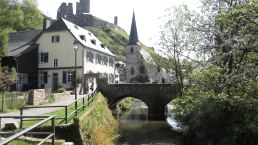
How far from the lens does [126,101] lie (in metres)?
52.3

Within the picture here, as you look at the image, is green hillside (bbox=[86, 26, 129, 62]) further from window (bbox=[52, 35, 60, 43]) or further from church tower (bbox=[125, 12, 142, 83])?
window (bbox=[52, 35, 60, 43])

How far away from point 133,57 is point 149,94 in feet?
135

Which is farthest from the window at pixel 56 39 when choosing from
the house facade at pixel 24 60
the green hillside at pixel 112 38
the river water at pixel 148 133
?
the green hillside at pixel 112 38

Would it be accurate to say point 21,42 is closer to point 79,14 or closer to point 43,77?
point 43,77

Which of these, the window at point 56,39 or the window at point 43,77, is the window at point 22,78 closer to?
the window at point 43,77

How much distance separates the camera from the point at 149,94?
41.0 m

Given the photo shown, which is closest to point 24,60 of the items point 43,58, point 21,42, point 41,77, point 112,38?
point 43,58

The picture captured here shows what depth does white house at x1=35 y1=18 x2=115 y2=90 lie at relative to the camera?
4303 cm

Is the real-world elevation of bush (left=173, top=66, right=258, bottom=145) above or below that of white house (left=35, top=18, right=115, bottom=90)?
below

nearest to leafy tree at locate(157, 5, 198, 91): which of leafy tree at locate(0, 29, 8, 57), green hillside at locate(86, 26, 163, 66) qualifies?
leafy tree at locate(0, 29, 8, 57)

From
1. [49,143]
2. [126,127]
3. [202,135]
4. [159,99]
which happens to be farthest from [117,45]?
[49,143]

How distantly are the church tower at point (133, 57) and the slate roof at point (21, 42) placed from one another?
31.7 m

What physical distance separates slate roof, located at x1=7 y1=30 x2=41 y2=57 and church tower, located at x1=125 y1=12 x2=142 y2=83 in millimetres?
31656

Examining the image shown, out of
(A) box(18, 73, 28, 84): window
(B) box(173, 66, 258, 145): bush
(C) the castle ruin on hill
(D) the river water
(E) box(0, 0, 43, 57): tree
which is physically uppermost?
(C) the castle ruin on hill
